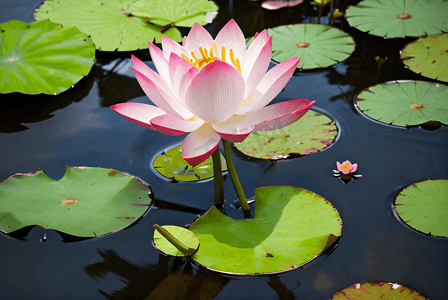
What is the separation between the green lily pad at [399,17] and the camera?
223 cm

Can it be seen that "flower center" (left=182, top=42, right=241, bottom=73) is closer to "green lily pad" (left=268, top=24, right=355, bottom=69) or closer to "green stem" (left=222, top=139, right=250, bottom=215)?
"green stem" (left=222, top=139, right=250, bottom=215)

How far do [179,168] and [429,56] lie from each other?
1529mm

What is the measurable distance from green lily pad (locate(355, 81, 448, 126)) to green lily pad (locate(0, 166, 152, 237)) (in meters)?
1.11

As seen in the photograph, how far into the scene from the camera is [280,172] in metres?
1.44

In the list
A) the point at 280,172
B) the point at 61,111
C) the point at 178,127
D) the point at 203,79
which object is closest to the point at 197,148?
the point at 178,127

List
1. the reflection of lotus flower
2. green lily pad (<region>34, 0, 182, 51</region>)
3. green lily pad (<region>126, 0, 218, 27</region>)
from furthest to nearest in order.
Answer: green lily pad (<region>126, 0, 218, 27</region>) < green lily pad (<region>34, 0, 182, 51</region>) < the reflection of lotus flower

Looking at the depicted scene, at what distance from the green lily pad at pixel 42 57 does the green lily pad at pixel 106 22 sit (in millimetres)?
197

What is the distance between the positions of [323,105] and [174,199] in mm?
899

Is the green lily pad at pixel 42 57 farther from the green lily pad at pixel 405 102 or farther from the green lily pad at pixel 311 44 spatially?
the green lily pad at pixel 405 102

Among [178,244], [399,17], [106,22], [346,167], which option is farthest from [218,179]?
[399,17]

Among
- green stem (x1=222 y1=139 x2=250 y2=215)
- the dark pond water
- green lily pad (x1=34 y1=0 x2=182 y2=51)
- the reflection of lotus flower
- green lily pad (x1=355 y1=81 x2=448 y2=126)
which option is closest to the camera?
the dark pond water

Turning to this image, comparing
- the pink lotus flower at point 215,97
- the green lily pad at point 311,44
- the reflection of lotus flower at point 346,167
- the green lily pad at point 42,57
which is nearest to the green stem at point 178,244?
the pink lotus flower at point 215,97

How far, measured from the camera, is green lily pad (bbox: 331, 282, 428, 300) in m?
0.96

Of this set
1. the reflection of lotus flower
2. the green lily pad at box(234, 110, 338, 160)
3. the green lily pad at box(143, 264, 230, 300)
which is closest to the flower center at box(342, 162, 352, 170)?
the reflection of lotus flower
